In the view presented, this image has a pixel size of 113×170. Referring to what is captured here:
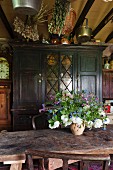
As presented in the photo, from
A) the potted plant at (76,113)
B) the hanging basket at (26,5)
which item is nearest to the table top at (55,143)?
the potted plant at (76,113)

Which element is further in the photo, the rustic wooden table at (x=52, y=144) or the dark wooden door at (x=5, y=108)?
the dark wooden door at (x=5, y=108)

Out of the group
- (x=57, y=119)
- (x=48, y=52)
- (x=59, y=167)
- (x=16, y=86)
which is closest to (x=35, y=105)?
(x=16, y=86)

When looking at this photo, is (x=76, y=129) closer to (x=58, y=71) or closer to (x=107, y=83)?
(x=58, y=71)

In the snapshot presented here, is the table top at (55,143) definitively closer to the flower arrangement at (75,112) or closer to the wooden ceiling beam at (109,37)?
the flower arrangement at (75,112)

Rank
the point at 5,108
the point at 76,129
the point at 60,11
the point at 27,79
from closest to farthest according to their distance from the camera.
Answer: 1. the point at 76,129
2. the point at 60,11
3. the point at 27,79
4. the point at 5,108

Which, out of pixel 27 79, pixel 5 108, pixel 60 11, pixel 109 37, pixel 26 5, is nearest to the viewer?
pixel 26 5

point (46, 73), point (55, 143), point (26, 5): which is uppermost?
point (26, 5)

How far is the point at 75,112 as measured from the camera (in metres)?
1.71

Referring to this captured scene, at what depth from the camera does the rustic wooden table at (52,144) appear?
1.28m

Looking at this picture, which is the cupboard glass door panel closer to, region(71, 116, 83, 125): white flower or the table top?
the table top

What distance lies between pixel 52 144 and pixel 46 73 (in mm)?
2025

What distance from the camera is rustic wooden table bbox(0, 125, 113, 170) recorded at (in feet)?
4.20

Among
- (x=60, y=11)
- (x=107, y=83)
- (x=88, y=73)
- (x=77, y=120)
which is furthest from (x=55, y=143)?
(x=107, y=83)

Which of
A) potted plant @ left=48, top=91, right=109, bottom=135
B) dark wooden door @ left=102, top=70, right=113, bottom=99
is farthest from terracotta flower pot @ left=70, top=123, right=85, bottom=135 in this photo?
dark wooden door @ left=102, top=70, right=113, bottom=99
